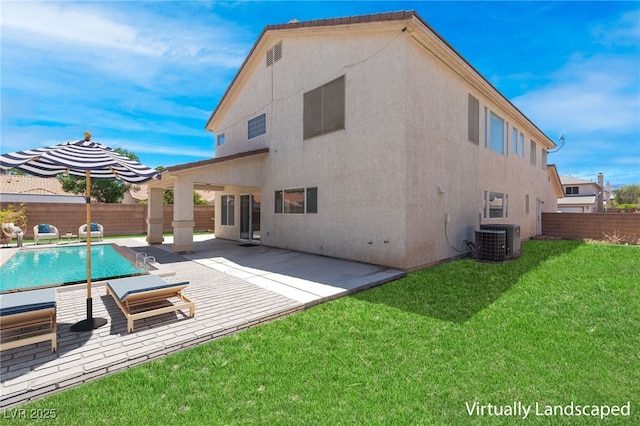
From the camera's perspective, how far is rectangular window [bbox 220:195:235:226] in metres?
17.8

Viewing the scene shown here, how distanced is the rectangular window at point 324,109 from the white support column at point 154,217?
388 inches

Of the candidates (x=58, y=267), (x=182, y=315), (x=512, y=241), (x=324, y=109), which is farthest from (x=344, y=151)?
(x=58, y=267)

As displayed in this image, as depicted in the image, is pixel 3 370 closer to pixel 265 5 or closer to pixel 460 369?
pixel 460 369

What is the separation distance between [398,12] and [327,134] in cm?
450

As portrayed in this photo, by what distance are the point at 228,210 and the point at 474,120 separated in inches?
575

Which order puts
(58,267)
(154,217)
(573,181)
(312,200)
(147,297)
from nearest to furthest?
(147,297)
(58,267)
(312,200)
(154,217)
(573,181)

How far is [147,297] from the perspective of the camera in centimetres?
520

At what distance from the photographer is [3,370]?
338 cm

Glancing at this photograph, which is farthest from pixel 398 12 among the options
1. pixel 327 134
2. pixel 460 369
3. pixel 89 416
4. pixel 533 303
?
pixel 89 416

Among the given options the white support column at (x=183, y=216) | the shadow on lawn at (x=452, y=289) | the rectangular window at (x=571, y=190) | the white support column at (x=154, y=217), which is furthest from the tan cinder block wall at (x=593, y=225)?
the rectangular window at (x=571, y=190)

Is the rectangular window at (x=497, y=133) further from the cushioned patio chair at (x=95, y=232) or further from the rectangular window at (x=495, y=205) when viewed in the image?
the cushioned patio chair at (x=95, y=232)

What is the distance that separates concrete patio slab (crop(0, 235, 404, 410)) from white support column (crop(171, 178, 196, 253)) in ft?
6.37

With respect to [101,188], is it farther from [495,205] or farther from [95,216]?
[495,205]

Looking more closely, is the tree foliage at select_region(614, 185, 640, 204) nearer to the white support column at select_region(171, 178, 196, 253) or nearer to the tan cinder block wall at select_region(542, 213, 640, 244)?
the tan cinder block wall at select_region(542, 213, 640, 244)
